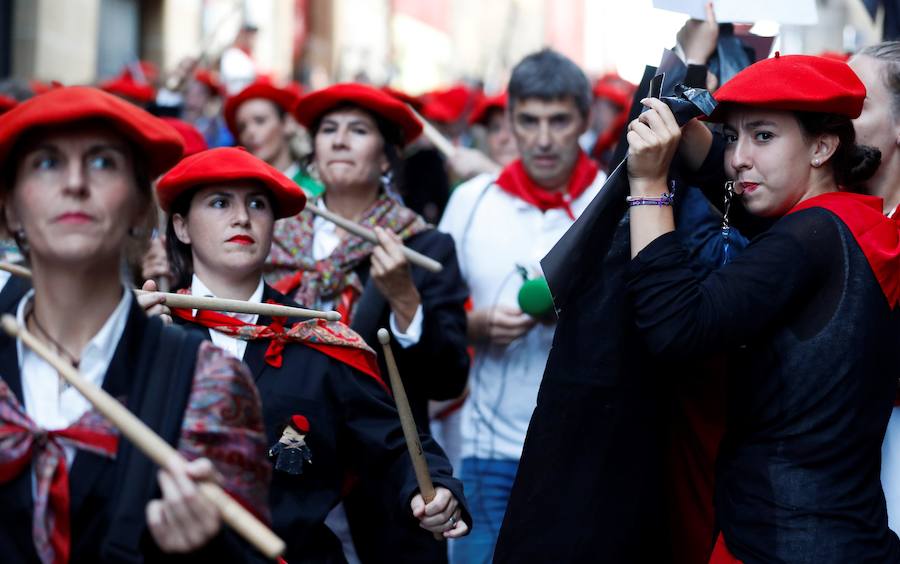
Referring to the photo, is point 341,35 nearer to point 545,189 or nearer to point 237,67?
point 237,67

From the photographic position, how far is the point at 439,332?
4367mm

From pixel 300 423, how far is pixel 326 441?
0.09 metres

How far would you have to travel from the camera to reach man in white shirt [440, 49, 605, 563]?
15.5 feet

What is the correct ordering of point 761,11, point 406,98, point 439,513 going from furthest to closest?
point 406,98 → point 761,11 → point 439,513

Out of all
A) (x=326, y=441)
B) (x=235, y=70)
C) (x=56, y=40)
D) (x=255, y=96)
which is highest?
(x=56, y=40)

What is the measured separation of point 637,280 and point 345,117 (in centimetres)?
209

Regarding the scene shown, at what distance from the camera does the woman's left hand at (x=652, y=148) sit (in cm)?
300

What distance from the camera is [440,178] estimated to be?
7.32 m

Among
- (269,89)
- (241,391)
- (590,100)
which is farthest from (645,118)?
(269,89)

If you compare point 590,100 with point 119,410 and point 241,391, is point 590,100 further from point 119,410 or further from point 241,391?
point 119,410

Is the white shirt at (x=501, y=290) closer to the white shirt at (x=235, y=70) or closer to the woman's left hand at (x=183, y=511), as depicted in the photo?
the woman's left hand at (x=183, y=511)

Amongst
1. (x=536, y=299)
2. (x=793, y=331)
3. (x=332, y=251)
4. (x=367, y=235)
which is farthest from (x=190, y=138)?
(x=793, y=331)

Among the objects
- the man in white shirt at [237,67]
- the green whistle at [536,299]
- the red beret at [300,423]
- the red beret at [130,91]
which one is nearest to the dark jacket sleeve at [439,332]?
the green whistle at [536,299]

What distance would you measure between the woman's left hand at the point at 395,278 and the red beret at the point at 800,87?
144cm
